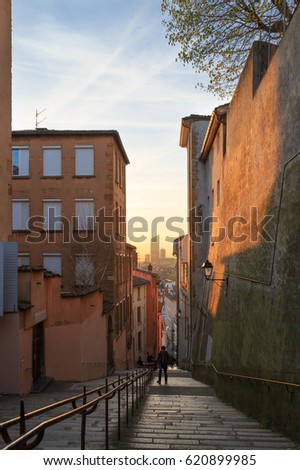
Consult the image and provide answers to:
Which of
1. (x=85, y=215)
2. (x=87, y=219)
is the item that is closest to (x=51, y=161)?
(x=85, y=215)

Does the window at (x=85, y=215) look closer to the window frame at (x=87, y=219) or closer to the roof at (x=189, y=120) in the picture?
the window frame at (x=87, y=219)

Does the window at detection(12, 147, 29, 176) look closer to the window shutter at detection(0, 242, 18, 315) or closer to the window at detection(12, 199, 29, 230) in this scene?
the window at detection(12, 199, 29, 230)

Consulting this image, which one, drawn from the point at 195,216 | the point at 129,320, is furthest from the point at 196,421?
the point at 129,320

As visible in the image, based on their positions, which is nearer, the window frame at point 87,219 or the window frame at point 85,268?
the window frame at point 85,268

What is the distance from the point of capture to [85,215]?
27266 millimetres

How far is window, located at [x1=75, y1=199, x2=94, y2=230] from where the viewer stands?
89.1 ft

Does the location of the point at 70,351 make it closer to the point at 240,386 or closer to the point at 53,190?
the point at 240,386

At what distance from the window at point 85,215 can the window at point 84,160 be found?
1.66m

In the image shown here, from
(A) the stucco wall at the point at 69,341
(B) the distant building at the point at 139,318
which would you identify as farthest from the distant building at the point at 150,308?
(A) the stucco wall at the point at 69,341

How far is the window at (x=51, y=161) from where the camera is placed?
27.3 meters

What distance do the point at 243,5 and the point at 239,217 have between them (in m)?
5.88

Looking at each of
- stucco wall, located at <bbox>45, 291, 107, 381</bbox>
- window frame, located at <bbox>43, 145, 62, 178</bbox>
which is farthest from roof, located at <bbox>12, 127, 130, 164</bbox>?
stucco wall, located at <bbox>45, 291, 107, 381</bbox>

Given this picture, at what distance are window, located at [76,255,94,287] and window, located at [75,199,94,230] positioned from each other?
187 cm

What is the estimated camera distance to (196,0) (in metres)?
13.3
